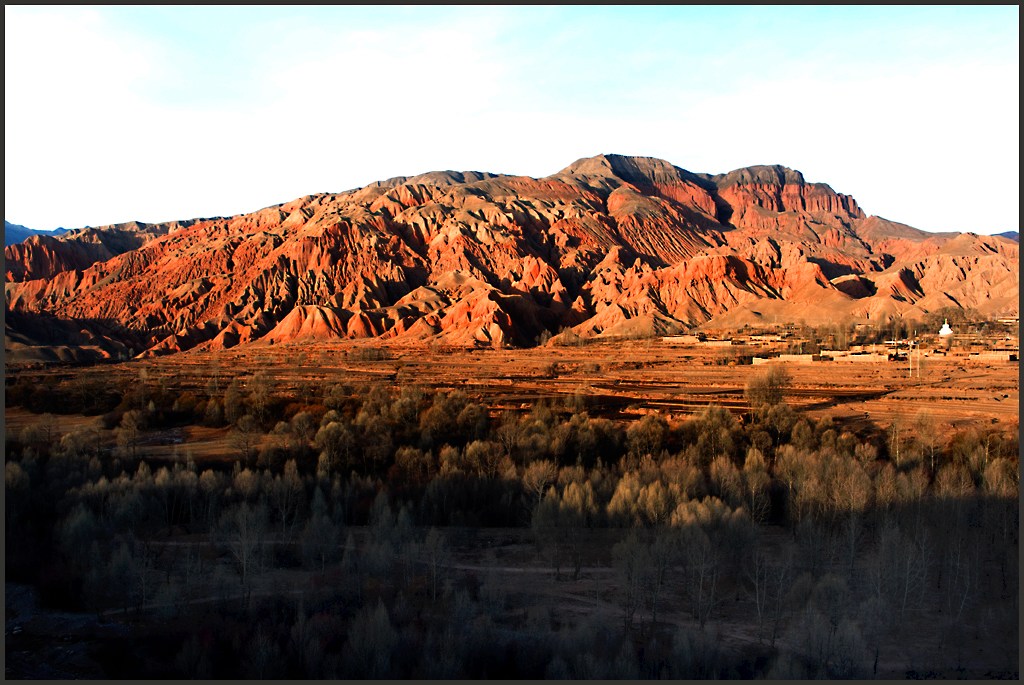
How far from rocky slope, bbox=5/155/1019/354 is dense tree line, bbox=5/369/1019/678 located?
68.7 meters

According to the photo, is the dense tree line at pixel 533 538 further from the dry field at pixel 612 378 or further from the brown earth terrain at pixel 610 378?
the dry field at pixel 612 378

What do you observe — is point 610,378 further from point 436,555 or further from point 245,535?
point 245,535

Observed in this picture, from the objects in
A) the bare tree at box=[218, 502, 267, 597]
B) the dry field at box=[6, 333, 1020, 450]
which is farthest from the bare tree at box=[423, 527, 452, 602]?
the dry field at box=[6, 333, 1020, 450]

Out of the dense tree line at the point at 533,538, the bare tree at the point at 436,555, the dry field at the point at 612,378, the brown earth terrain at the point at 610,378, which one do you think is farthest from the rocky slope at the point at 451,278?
the bare tree at the point at 436,555

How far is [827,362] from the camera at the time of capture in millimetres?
84312

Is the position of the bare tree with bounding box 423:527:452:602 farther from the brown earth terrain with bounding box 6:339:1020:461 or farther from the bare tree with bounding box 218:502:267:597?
the brown earth terrain with bounding box 6:339:1020:461

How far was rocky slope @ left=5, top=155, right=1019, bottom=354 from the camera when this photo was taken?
117m

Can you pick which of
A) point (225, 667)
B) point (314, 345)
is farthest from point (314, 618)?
point (314, 345)

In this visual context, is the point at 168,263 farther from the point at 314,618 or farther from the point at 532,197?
the point at 314,618

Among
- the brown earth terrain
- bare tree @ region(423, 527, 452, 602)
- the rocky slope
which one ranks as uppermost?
the rocky slope

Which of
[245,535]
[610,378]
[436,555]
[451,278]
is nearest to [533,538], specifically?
[436,555]

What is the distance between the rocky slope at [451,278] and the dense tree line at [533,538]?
225 feet

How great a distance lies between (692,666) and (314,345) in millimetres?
94222

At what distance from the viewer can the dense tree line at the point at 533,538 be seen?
19219 millimetres
